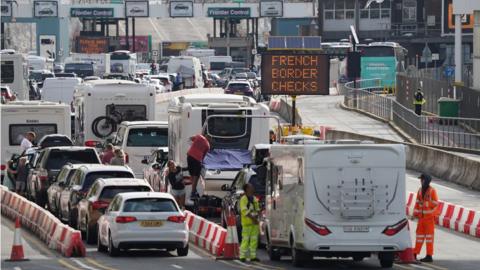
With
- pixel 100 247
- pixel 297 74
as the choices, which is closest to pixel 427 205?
pixel 100 247

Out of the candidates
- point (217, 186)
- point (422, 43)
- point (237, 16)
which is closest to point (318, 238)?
point (217, 186)

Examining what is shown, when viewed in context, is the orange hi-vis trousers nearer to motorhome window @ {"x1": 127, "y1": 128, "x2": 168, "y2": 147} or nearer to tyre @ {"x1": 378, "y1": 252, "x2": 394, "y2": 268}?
tyre @ {"x1": 378, "y1": 252, "x2": 394, "y2": 268}

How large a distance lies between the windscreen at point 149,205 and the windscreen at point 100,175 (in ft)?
15.5

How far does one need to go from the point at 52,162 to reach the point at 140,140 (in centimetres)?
427

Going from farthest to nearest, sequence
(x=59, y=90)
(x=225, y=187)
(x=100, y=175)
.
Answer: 1. (x=59, y=90)
2. (x=225, y=187)
3. (x=100, y=175)

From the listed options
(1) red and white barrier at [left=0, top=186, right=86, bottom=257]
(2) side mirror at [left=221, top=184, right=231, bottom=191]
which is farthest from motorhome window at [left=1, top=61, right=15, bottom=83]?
(2) side mirror at [left=221, top=184, right=231, bottom=191]

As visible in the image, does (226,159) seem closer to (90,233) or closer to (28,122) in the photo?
(90,233)

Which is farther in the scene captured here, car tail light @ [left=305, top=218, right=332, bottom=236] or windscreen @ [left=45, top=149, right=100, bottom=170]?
windscreen @ [left=45, top=149, right=100, bottom=170]

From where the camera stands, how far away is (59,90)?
217ft

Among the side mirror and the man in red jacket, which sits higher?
the man in red jacket

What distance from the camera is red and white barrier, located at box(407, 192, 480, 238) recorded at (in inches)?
1259

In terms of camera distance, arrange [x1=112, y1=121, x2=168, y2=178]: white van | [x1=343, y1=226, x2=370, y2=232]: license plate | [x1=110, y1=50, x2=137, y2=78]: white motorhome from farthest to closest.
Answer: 1. [x1=110, y1=50, x2=137, y2=78]: white motorhome
2. [x1=112, y1=121, x2=168, y2=178]: white van
3. [x1=343, y1=226, x2=370, y2=232]: license plate

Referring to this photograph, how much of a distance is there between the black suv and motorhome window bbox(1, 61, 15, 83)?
32206 mm

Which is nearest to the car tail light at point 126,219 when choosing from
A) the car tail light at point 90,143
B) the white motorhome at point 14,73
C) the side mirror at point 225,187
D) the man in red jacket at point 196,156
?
the side mirror at point 225,187
